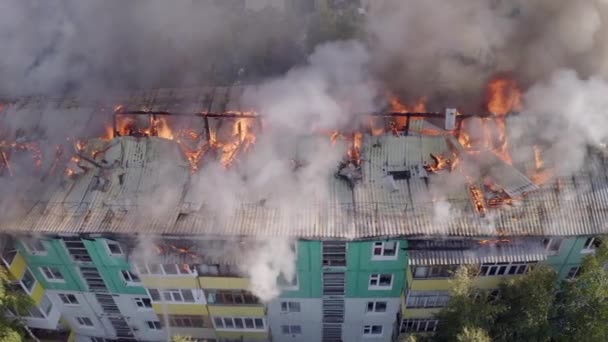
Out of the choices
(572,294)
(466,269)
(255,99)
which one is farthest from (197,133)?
(572,294)

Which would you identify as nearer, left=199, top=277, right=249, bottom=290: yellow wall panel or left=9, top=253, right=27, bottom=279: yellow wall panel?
left=199, top=277, right=249, bottom=290: yellow wall panel

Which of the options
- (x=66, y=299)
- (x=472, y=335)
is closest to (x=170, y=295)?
(x=66, y=299)

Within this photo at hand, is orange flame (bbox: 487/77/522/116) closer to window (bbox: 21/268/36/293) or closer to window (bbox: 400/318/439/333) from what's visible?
window (bbox: 400/318/439/333)

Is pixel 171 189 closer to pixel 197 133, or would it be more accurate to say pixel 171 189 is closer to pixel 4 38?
pixel 197 133

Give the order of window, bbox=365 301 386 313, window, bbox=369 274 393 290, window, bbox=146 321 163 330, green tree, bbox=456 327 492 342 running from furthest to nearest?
window, bbox=146 321 163 330, window, bbox=365 301 386 313, window, bbox=369 274 393 290, green tree, bbox=456 327 492 342

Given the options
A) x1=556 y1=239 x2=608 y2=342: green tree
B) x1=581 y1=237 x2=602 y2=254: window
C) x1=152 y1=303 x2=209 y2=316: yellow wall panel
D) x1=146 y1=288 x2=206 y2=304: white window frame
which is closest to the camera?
x1=556 y1=239 x2=608 y2=342: green tree

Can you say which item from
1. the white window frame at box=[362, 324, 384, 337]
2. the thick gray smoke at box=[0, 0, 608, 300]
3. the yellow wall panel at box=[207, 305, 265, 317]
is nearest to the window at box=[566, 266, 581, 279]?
the thick gray smoke at box=[0, 0, 608, 300]

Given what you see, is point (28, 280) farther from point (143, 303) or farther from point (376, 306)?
point (376, 306)
